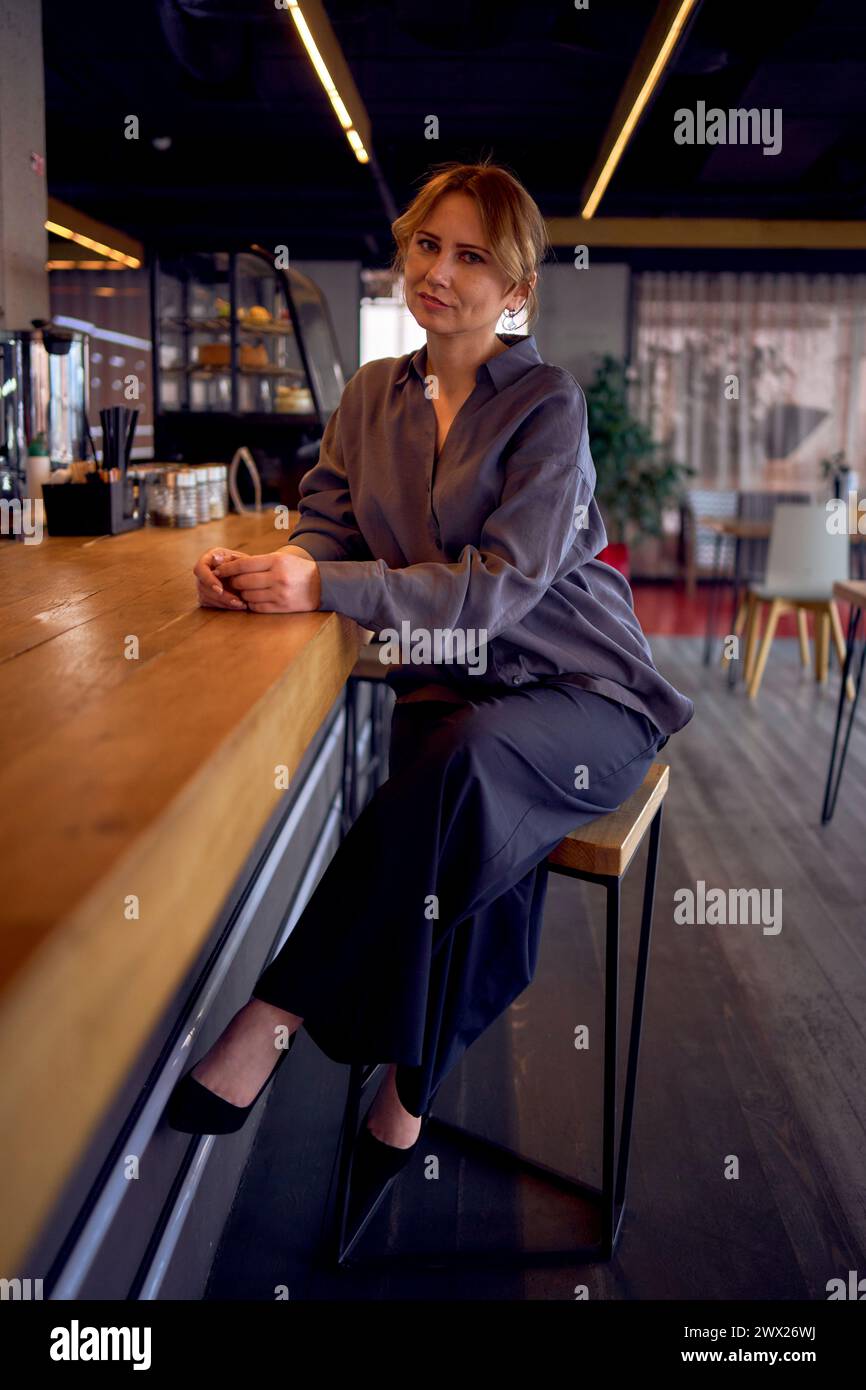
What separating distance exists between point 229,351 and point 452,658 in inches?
116

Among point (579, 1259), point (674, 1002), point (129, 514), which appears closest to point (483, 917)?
point (579, 1259)

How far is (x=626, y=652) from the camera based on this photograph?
5.51 feet

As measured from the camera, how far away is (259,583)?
1.39m

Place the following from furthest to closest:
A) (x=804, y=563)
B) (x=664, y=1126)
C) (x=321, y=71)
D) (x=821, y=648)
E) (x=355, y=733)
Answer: (x=821, y=648) < (x=804, y=563) < (x=321, y=71) < (x=355, y=733) < (x=664, y=1126)

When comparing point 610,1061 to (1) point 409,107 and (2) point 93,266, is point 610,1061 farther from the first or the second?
(2) point 93,266

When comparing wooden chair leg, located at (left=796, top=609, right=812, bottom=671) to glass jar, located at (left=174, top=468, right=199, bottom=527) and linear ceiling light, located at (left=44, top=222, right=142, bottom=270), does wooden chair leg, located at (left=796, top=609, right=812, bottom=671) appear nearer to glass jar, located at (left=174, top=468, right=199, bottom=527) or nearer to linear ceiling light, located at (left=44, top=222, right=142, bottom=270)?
glass jar, located at (left=174, top=468, right=199, bottom=527)

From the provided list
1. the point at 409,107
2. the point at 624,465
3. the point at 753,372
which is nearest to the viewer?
the point at 409,107

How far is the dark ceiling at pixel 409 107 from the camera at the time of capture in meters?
4.64

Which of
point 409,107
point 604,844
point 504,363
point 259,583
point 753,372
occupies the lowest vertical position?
point 604,844

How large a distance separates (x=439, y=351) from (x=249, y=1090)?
110 centimetres

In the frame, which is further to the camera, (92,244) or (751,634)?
(92,244)

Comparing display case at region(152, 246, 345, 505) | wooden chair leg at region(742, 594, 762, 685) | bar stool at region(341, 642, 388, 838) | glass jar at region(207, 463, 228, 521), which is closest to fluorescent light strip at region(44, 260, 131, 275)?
display case at region(152, 246, 345, 505)

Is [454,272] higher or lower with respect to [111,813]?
higher

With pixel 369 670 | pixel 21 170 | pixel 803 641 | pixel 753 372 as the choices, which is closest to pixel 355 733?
pixel 369 670
